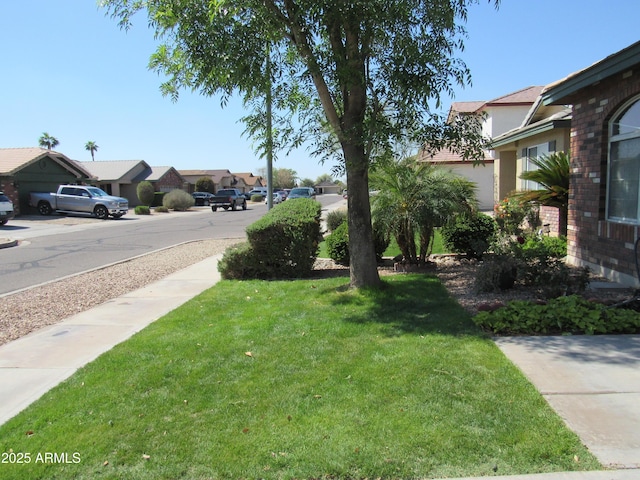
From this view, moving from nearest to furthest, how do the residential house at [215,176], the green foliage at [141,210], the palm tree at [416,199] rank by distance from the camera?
1. the palm tree at [416,199]
2. the green foliage at [141,210]
3. the residential house at [215,176]

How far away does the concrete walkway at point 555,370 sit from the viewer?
3.12 meters

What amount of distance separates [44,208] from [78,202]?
268cm

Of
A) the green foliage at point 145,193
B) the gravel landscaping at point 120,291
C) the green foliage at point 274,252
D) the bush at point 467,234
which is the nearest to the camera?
the gravel landscaping at point 120,291

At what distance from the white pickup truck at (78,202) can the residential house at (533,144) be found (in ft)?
78.9

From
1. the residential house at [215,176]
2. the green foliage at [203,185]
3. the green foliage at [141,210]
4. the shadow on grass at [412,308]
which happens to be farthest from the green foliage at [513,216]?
the residential house at [215,176]

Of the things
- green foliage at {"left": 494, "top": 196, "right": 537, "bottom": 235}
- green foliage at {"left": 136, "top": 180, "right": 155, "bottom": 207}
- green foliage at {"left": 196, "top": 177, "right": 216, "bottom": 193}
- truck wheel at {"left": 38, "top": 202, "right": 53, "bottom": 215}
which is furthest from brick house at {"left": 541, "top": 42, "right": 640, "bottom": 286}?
green foliage at {"left": 196, "top": 177, "right": 216, "bottom": 193}

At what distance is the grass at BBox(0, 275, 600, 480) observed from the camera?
9.80 feet

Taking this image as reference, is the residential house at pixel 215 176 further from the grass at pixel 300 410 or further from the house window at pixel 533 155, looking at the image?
the grass at pixel 300 410

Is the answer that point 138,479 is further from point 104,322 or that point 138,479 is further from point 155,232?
point 155,232

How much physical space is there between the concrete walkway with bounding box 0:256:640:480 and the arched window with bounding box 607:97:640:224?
309cm

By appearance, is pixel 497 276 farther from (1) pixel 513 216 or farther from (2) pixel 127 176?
(2) pixel 127 176

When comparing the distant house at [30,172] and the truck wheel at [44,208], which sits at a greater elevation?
the distant house at [30,172]

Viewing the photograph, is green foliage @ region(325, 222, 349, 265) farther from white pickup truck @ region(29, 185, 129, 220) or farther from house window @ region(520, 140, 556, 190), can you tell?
white pickup truck @ region(29, 185, 129, 220)

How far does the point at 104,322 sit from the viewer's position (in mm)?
6578
